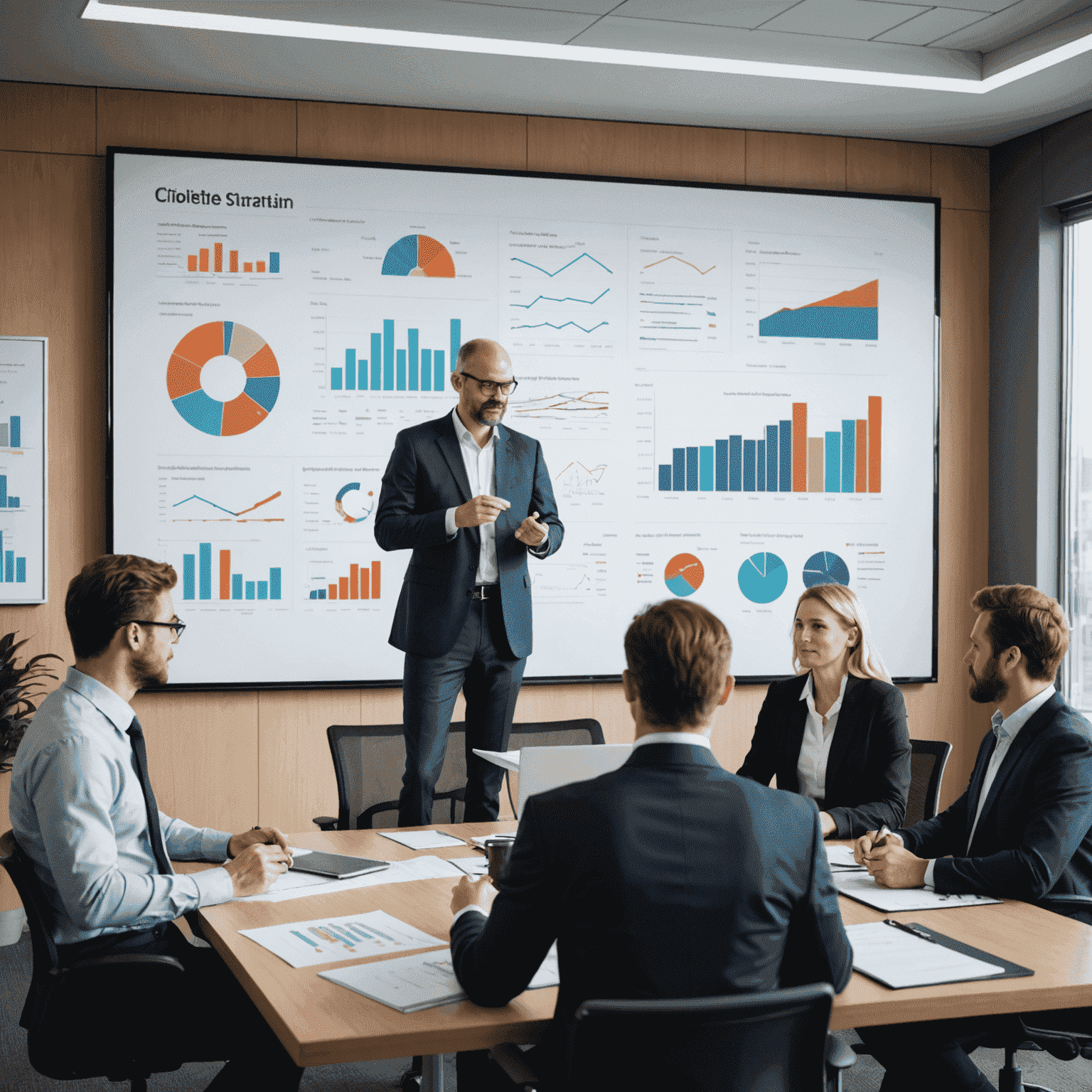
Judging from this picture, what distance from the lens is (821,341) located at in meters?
5.48

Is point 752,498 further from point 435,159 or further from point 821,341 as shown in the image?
point 435,159

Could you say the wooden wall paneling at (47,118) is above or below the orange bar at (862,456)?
above

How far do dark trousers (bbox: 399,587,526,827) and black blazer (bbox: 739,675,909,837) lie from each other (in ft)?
2.95

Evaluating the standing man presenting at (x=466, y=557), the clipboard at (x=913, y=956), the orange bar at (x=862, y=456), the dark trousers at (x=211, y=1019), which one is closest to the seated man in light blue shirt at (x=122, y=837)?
the dark trousers at (x=211, y=1019)

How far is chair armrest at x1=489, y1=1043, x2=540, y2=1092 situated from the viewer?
1.65 m

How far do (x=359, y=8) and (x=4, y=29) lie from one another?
1215mm

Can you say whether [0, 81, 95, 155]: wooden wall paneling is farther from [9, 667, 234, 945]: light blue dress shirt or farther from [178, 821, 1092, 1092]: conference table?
[178, 821, 1092, 1092]: conference table

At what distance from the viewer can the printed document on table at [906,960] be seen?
6.03 ft

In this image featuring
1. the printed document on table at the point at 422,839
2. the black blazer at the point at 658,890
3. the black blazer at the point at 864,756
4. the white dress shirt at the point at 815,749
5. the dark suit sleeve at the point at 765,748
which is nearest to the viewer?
the black blazer at the point at 658,890

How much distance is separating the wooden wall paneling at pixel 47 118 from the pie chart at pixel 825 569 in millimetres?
3444

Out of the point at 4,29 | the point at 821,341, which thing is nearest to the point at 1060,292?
the point at 821,341

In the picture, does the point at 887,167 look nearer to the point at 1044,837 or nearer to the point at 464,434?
the point at 464,434

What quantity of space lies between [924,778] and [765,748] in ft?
1.40

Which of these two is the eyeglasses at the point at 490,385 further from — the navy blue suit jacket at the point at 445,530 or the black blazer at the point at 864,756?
the black blazer at the point at 864,756
